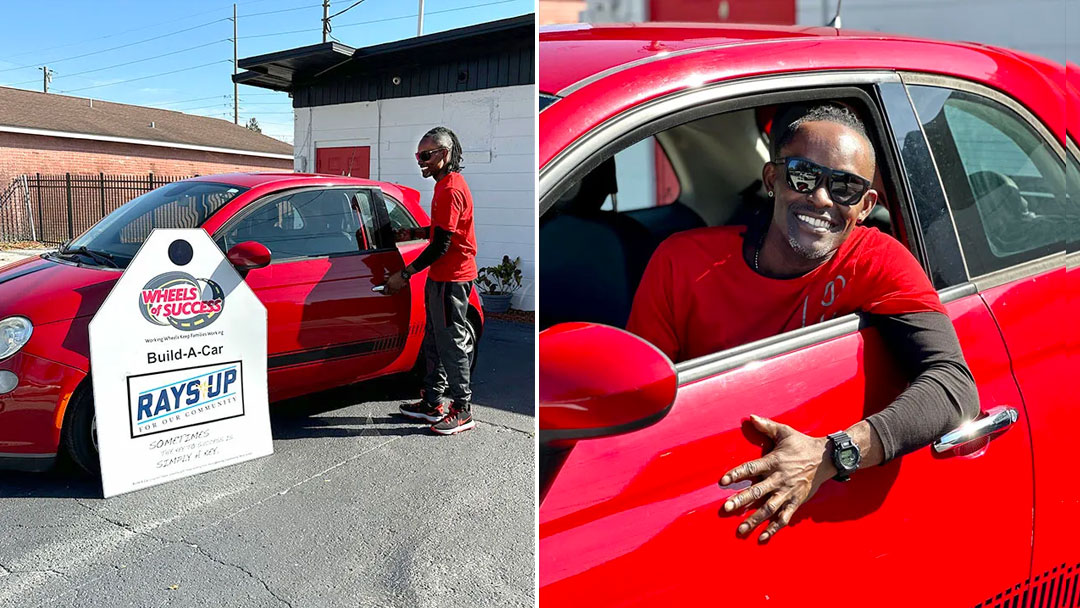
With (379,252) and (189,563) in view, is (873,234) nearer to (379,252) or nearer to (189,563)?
(379,252)

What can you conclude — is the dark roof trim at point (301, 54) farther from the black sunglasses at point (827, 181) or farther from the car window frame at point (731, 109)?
the black sunglasses at point (827, 181)

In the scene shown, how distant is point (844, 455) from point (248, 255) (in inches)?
45.1

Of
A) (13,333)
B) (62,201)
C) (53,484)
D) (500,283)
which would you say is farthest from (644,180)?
(53,484)

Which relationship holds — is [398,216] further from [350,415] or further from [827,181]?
[827,181]

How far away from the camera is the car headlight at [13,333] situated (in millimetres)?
1388

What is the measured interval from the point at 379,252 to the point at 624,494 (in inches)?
46.4

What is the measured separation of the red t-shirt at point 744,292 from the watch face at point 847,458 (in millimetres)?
185

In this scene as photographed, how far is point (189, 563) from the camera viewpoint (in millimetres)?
1482

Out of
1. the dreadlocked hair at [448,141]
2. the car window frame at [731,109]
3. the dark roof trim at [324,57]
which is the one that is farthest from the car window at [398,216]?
the car window frame at [731,109]

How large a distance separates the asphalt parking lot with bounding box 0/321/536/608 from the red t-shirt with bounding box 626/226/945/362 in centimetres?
37

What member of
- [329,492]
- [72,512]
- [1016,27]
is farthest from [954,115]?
[72,512]

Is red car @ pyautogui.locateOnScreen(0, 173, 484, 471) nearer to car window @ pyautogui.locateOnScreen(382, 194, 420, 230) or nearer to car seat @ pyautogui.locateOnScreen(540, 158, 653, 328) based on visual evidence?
car window @ pyautogui.locateOnScreen(382, 194, 420, 230)

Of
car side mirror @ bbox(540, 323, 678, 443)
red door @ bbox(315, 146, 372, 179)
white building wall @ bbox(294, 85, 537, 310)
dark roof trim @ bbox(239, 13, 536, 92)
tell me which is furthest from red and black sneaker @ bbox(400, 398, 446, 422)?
car side mirror @ bbox(540, 323, 678, 443)

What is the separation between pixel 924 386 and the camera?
0.93 metres
